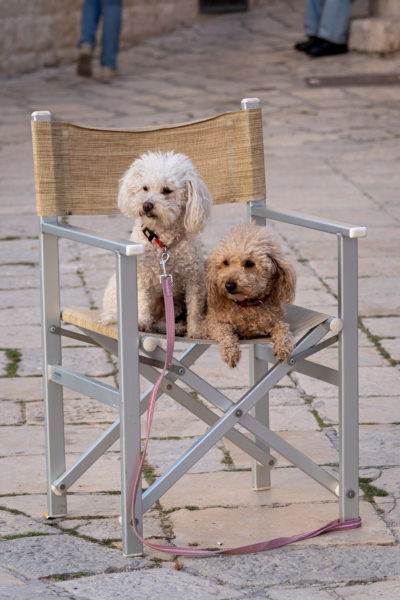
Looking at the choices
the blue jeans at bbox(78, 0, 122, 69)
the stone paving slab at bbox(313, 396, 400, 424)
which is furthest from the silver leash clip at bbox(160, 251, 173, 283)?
the blue jeans at bbox(78, 0, 122, 69)

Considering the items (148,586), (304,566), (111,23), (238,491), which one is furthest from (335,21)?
(148,586)

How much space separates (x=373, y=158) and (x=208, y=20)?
790cm

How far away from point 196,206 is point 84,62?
31.5 ft

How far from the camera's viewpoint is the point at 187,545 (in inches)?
114

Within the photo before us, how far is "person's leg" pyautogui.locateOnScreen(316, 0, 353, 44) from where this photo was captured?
39.5 feet

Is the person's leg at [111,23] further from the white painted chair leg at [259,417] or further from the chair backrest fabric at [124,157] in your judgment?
the white painted chair leg at [259,417]

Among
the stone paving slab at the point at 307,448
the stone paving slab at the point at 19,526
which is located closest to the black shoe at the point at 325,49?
the stone paving slab at the point at 307,448

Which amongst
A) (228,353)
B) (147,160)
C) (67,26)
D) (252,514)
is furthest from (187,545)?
(67,26)

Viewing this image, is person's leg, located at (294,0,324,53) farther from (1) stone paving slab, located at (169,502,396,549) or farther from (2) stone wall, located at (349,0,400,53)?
(1) stone paving slab, located at (169,502,396,549)

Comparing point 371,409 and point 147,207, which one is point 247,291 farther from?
point 371,409

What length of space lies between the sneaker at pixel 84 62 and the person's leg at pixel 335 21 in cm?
260

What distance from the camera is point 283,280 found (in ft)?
9.57

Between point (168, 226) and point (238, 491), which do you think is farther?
point (238, 491)

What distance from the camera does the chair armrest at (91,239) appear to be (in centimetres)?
262
